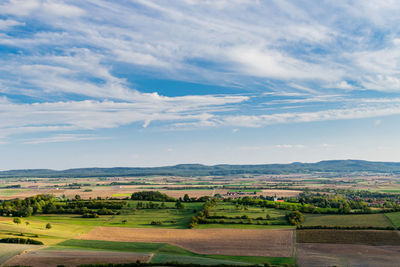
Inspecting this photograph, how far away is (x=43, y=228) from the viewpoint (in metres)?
93.7

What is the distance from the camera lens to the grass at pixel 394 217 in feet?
298

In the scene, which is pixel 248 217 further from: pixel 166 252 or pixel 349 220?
pixel 166 252

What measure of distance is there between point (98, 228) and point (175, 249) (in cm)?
3546

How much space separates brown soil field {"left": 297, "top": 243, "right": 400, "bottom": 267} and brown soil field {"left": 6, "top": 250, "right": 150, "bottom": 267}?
32.3 metres

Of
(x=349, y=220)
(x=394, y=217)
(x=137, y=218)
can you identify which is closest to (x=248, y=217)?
(x=349, y=220)

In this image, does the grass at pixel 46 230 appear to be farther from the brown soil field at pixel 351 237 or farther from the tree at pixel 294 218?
the tree at pixel 294 218

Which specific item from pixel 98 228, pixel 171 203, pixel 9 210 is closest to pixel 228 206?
pixel 171 203

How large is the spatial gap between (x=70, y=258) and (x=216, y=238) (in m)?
35.8

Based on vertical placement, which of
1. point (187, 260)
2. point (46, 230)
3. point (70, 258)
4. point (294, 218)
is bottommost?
point (46, 230)

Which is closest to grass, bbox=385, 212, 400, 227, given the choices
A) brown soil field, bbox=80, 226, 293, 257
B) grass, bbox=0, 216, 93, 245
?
brown soil field, bbox=80, 226, 293, 257

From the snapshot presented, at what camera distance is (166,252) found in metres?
69.9

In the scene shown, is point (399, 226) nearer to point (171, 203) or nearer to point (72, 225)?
point (171, 203)

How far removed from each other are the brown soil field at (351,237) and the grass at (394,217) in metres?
10.9

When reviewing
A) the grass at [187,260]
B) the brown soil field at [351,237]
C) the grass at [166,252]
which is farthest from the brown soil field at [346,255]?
the grass at [187,260]
